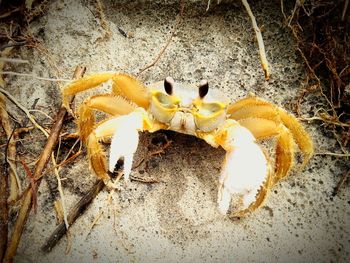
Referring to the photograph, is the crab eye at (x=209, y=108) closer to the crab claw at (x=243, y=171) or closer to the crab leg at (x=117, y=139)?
the crab claw at (x=243, y=171)

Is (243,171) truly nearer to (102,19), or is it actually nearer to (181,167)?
(181,167)

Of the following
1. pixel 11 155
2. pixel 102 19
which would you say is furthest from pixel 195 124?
pixel 102 19

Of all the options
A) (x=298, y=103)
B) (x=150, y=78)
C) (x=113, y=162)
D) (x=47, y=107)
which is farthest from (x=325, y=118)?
(x=47, y=107)

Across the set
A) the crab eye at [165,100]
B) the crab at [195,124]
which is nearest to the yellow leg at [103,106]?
the crab at [195,124]

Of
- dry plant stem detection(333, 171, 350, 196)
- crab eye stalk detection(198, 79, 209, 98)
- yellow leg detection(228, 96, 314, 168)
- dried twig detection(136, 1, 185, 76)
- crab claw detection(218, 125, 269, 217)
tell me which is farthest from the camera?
dried twig detection(136, 1, 185, 76)

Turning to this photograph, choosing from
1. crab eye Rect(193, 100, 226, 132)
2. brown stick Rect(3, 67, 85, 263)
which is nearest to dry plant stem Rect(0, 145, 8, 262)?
brown stick Rect(3, 67, 85, 263)

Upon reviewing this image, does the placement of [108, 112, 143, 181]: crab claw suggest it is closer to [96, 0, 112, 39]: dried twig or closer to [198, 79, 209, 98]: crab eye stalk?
[198, 79, 209, 98]: crab eye stalk
